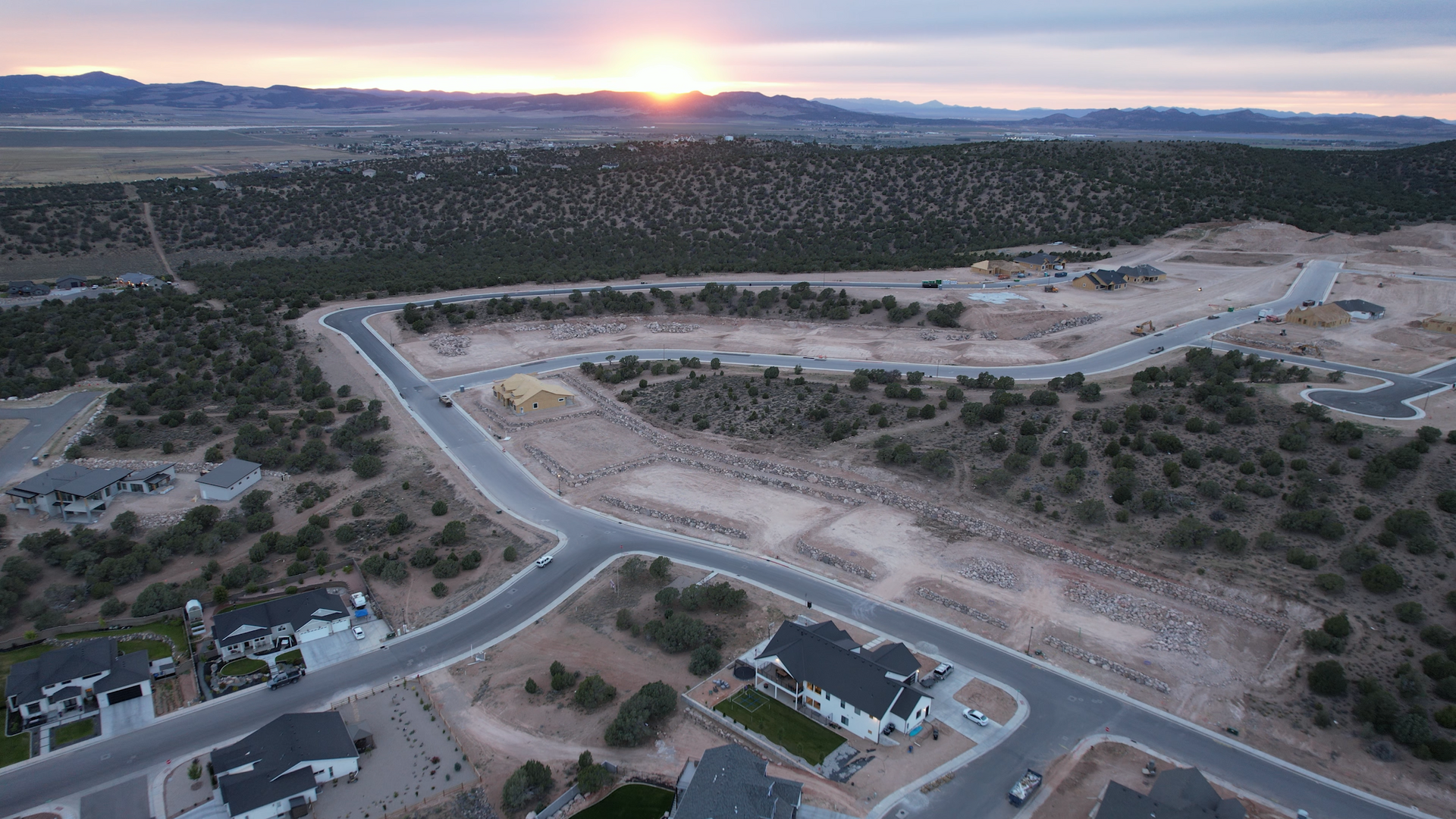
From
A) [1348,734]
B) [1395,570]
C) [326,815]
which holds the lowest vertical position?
[326,815]

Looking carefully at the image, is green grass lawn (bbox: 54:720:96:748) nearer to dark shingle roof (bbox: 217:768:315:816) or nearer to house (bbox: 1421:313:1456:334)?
dark shingle roof (bbox: 217:768:315:816)


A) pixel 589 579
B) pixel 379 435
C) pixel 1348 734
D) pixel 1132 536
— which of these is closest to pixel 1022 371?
pixel 1132 536

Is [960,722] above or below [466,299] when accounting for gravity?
below

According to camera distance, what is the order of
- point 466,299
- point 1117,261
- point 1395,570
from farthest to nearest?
point 1117,261 < point 466,299 < point 1395,570

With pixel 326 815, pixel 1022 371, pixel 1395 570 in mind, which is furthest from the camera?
pixel 1022 371

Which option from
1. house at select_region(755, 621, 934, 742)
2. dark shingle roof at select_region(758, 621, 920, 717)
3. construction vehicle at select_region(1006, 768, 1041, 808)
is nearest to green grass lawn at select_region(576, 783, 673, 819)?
house at select_region(755, 621, 934, 742)

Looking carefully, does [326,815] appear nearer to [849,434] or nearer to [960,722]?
[960,722]

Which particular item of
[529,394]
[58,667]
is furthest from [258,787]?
[529,394]

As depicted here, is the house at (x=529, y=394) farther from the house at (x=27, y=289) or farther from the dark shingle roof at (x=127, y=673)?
the house at (x=27, y=289)

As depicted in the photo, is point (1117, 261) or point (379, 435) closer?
point (379, 435)
